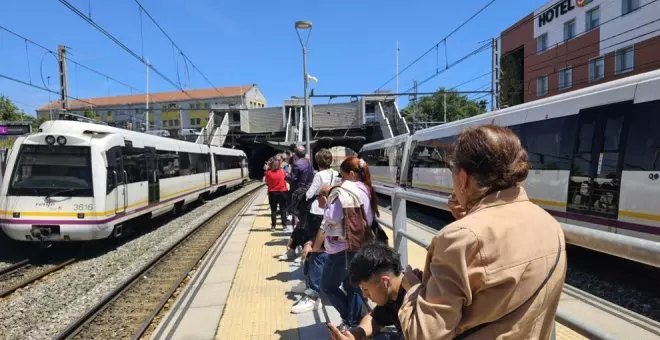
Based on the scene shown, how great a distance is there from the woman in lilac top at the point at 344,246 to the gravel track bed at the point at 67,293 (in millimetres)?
3978

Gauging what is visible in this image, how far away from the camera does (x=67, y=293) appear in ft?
25.1

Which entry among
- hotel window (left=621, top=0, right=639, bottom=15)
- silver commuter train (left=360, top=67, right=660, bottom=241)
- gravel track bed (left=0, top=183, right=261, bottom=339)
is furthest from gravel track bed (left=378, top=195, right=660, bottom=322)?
hotel window (left=621, top=0, right=639, bottom=15)

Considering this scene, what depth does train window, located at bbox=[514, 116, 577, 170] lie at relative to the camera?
8891 millimetres

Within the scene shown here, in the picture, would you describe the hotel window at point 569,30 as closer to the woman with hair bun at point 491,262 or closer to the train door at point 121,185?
the train door at point 121,185

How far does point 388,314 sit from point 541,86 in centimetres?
3457

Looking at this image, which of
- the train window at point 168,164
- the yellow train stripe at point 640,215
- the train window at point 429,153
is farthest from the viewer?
the train window at point 429,153

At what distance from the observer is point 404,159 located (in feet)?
65.3

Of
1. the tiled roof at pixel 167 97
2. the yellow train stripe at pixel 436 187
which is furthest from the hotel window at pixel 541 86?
the tiled roof at pixel 167 97

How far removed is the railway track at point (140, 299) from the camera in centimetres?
580

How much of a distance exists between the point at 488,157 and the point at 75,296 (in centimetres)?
768

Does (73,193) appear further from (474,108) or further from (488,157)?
(474,108)

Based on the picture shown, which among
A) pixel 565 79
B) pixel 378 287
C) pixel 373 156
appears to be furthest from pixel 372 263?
pixel 565 79

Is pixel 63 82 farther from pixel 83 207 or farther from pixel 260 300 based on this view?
pixel 260 300

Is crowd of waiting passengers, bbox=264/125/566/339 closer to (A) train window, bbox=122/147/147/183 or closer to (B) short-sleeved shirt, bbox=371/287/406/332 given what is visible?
(B) short-sleeved shirt, bbox=371/287/406/332
